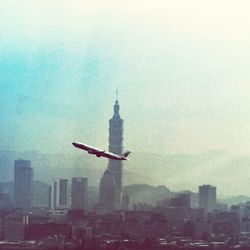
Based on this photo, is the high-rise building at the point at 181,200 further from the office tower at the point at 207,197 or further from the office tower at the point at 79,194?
the office tower at the point at 79,194

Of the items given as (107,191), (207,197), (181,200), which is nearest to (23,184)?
(107,191)

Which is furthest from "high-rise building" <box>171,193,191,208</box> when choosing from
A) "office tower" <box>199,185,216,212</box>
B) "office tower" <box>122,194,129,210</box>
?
"office tower" <box>122,194,129,210</box>

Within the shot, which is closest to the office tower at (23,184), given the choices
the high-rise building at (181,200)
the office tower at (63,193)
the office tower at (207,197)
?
the office tower at (63,193)

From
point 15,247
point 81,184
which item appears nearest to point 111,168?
point 81,184

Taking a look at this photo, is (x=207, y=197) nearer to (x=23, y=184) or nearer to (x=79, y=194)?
(x=79, y=194)

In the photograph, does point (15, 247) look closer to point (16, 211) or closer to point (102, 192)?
point (16, 211)

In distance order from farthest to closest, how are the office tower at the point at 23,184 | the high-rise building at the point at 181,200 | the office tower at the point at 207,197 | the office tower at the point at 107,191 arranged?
the office tower at the point at 107,191, the office tower at the point at 23,184, the office tower at the point at 207,197, the high-rise building at the point at 181,200

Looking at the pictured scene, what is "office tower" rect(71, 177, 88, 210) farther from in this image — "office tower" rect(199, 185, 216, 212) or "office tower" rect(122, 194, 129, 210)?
"office tower" rect(199, 185, 216, 212)
